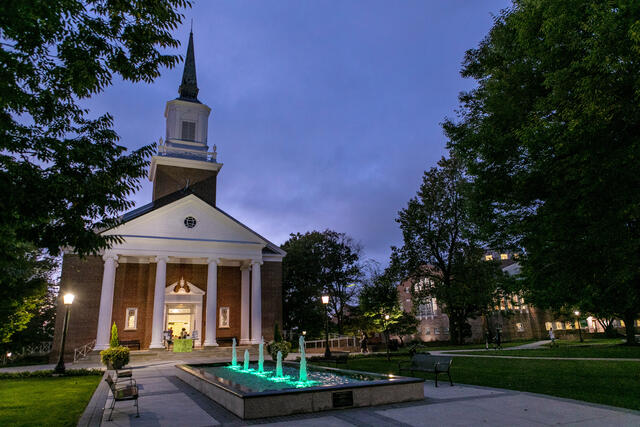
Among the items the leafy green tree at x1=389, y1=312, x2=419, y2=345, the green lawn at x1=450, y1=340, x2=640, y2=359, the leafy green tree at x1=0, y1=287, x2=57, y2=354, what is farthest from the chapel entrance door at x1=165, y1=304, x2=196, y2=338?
the green lawn at x1=450, y1=340, x2=640, y2=359

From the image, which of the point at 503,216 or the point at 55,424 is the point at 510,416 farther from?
the point at 503,216

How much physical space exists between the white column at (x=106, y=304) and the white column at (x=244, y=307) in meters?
8.99

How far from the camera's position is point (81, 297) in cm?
2650

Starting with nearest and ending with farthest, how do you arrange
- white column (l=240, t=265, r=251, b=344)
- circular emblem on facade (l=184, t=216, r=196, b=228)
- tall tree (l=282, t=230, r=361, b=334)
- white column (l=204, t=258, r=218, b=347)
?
white column (l=204, t=258, r=218, b=347) → circular emblem on facade (l=184, t=216, r=196, b=228) → white column (l=240, t=265, r=251, b=344) → tall tree (l=282, t=230, r=361, b=334)

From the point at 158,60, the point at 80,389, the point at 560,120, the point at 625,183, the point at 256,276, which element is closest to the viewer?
the point at 158,60

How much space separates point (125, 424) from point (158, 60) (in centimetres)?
667

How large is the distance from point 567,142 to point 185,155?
104 ft

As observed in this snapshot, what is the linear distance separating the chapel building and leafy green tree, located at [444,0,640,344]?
1940 centimetres

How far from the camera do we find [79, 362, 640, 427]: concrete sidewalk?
276 inches

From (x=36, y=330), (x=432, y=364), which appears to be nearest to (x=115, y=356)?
A: (x=432, y=364)

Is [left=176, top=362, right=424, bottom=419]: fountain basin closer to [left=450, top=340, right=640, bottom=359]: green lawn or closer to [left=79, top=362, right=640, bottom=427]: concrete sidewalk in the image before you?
[left=79, top=362, right=640, bottom=427]: concrete sidewalk

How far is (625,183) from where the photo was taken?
9281 millimetres

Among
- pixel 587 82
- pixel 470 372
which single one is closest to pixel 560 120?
pixel 587 82

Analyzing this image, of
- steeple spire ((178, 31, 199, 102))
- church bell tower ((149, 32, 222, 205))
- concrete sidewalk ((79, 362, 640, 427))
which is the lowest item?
concrete sidewalk ((79, 362, 640, 427))
